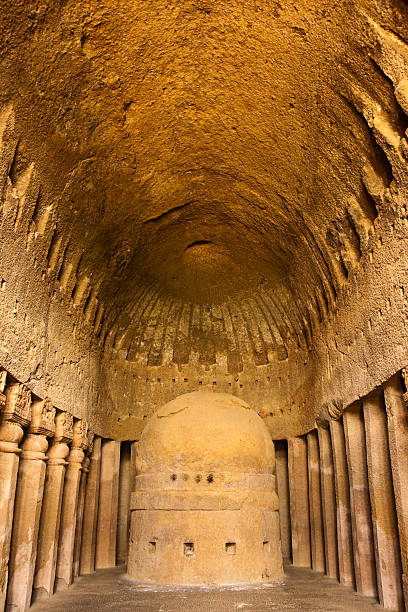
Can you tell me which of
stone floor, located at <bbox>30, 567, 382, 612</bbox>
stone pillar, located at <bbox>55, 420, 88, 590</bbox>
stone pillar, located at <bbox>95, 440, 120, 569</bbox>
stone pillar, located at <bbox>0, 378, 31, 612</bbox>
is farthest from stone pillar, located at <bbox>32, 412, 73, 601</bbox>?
stone pillar, located at <bbox>95, 440, 120, 569</bbox>

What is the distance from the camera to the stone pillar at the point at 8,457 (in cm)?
646

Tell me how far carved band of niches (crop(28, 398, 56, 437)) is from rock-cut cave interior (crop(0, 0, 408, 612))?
56 millimetres

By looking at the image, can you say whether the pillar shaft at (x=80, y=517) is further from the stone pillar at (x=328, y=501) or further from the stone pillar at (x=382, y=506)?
the stone pillar at (x=382, y=506)

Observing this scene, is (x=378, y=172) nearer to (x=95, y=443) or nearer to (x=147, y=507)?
(x=147, y=507)

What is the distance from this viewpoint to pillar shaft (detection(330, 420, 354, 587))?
357 inches

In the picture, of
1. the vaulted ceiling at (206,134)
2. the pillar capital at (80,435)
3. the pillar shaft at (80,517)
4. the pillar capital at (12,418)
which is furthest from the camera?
the pillar shaft at (80,517)

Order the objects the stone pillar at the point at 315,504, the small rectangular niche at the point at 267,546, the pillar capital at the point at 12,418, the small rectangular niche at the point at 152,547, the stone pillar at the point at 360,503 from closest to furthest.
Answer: the pillar capital at the point at 12,418, the stone pillar at the point at 360,503, the small rectangular niche at the point at 152,547, the small rectangular niche at the point at 267,546, the stone pillar at the point at 315,504

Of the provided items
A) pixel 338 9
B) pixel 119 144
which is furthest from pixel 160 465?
pixel 338 9

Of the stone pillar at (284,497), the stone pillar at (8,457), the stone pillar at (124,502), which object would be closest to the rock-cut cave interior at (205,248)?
the stone pillar at (8,457)

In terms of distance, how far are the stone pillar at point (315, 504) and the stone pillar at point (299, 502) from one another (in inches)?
25.1

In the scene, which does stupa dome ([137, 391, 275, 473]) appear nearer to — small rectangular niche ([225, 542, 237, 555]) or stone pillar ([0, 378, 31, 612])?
small rectangular niche ([225, 542, 237, 555])

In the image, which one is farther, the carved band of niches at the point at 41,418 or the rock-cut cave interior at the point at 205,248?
the carved band of niches at the point at 41,418

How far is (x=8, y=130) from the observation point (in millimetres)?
6359

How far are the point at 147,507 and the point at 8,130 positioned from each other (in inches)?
252
